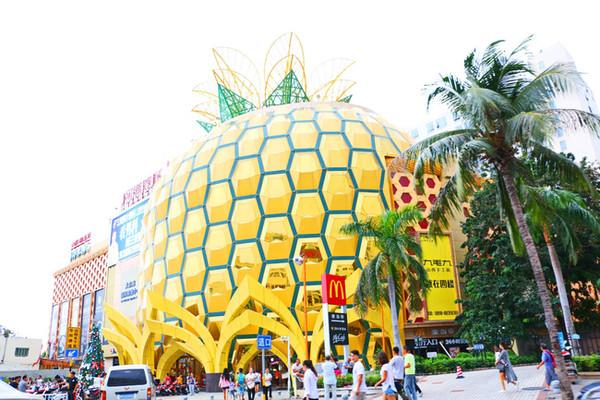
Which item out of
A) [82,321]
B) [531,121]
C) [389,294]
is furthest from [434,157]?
[82,321]

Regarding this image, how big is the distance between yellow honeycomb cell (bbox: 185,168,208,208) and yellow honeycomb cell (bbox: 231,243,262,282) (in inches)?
198

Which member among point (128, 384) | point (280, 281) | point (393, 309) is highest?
point (280, 281)

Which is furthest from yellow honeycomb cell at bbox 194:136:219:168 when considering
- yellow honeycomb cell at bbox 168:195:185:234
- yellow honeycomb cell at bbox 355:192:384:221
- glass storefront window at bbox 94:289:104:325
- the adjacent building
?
glass storefront window at bbox 94:289:104:325

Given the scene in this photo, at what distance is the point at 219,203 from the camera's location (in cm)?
3228

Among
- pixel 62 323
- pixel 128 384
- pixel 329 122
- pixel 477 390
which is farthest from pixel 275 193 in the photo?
pixel 62 323

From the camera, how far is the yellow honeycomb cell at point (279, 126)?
113 feet

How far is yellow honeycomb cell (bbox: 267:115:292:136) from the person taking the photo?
34.3 m

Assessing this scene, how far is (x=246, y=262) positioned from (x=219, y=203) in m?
4.64

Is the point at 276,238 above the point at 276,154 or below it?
below

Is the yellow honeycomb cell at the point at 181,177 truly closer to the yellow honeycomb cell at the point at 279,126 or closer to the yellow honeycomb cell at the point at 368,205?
the yellow honeycomb cell at the point at 279,126

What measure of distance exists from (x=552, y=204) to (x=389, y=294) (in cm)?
805

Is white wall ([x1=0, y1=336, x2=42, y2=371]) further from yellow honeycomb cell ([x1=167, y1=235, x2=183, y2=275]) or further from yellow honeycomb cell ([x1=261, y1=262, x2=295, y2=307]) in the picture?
yellow honeycomb cell ([x1=261, y1=262, x2=295, y2=307])

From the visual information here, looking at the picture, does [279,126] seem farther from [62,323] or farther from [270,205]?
[62,323]

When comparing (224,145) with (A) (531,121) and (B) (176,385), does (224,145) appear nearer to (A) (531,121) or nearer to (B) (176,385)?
(B) (176,385)
